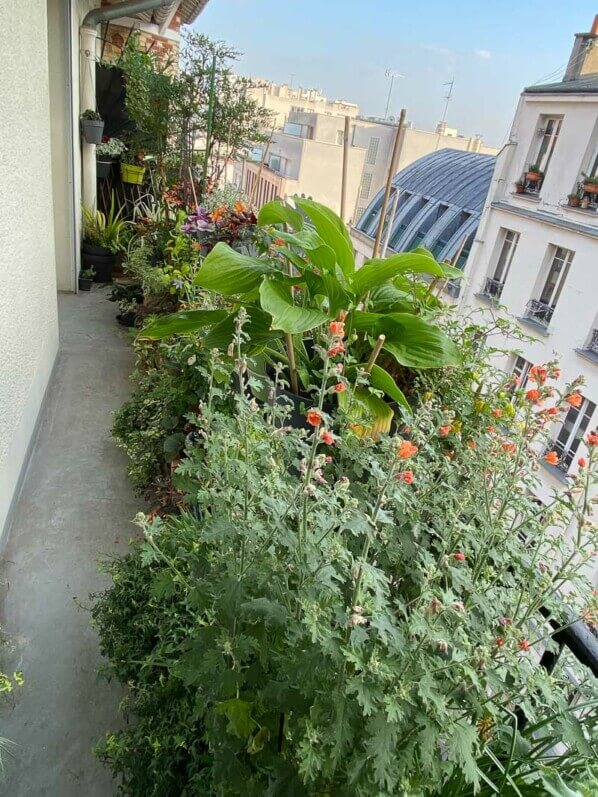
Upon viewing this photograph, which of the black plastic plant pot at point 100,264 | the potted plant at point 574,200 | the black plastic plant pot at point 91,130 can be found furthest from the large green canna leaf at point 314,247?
the potted plant at point 574,200

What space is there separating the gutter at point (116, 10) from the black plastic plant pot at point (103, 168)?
100 centimetres

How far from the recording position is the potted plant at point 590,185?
4.60m

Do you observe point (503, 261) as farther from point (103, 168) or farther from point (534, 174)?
point (103, 168)

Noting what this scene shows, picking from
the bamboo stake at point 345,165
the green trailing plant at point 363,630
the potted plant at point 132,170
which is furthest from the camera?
the potted plant at point 132,170

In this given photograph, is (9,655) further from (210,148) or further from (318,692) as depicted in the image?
(210,148)

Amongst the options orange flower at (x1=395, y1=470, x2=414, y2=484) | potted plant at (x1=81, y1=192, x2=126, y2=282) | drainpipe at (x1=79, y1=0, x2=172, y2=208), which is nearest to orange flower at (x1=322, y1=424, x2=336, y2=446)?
orange flower at (x1=395, y1=470, x2=414, y2=484)

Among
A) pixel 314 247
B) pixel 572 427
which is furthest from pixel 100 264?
pixel 572 427

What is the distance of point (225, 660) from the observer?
880 millimetres

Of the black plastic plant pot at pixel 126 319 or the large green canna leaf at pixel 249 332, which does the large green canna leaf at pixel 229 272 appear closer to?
the large green canna leaf at pixel 249 332

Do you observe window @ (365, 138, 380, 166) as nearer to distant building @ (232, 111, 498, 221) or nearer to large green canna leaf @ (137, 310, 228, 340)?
distant building @ (232, 111, 498, 221)

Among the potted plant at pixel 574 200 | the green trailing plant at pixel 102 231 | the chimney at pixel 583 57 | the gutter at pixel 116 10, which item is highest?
the chimney at pixel 583 57

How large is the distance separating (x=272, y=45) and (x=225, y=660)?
147 inches

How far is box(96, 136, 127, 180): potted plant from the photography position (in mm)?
4504

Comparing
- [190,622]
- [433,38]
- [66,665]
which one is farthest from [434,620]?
[433,38]
